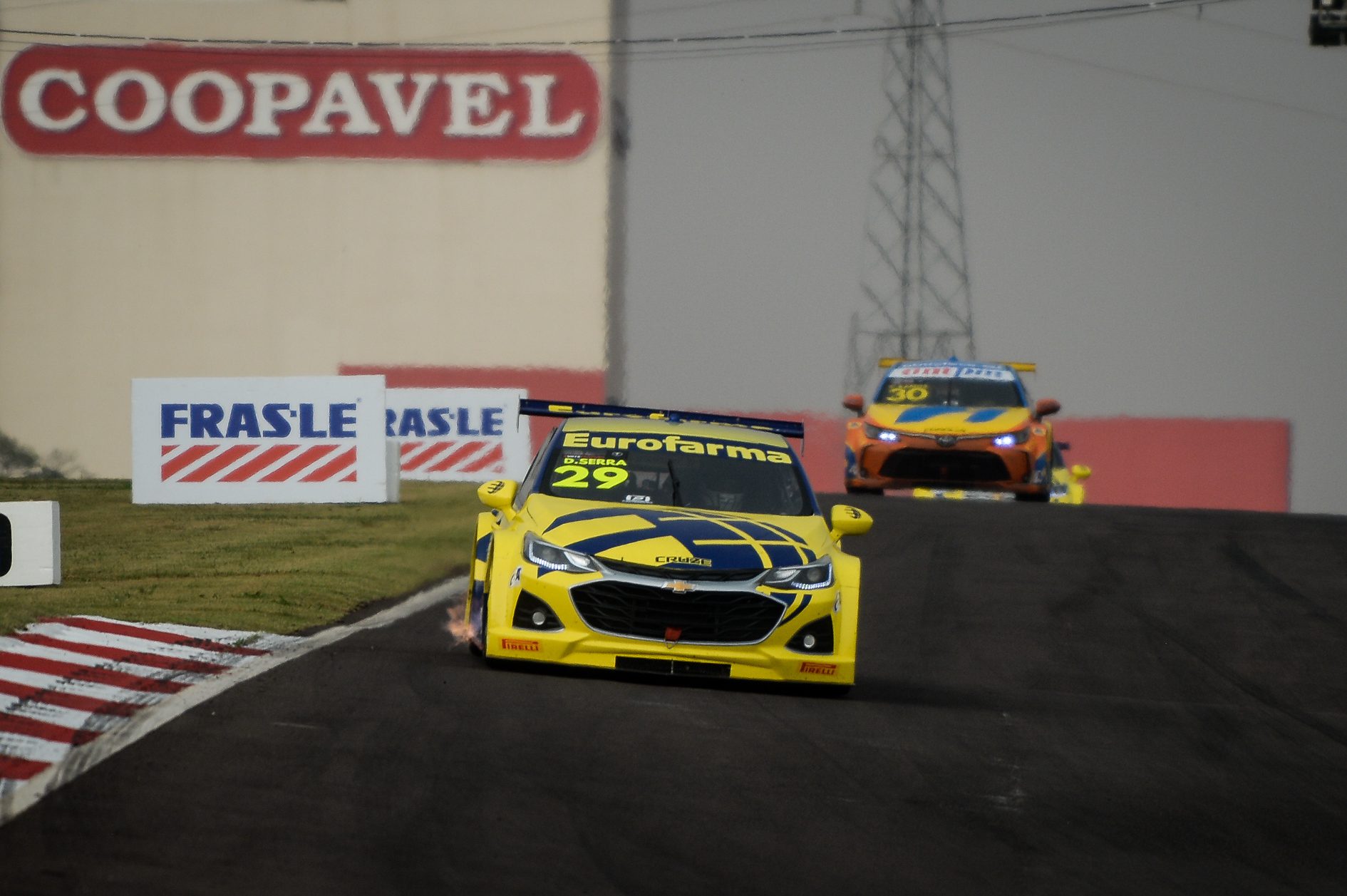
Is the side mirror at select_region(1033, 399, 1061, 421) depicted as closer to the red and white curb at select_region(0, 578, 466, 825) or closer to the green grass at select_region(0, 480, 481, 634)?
the green grass at select_region(0, 480, 481, 634)

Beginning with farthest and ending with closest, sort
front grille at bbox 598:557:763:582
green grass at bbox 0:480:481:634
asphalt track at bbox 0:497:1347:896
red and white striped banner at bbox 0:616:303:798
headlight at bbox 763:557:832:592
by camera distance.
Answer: green grass at bbox 0:480:481:634, headlight at bbox 763:557:832:592, front grille at bbox 598:557:763:582, red and white striped banner at bbox 0:616:303:798, asphalt track at bbox 0:497:1347:896

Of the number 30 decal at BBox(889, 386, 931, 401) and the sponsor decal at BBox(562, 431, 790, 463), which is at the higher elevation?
the sponsor decal at BBox(562, 431, 790, 463)

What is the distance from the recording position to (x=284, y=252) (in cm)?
4947

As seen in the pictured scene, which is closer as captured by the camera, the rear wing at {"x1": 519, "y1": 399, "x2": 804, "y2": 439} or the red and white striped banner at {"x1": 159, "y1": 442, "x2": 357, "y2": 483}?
the rear wing at {"x1": 519, "y1": 399, "x2": 804, "y2": 439}

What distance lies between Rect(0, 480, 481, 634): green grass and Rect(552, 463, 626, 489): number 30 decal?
2272mm

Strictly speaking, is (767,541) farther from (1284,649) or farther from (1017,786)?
(1284,649)

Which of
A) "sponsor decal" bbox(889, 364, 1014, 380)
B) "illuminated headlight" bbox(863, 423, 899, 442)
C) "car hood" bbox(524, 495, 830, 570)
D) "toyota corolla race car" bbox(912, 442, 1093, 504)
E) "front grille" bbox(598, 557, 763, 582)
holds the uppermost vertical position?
"sponsor decal" bbox(889, 364, 1014, 380)

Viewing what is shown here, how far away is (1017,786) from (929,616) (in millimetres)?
5772

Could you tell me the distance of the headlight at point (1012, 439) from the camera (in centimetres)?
2095

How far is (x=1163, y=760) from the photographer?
8.62 metres

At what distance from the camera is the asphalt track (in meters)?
5.84

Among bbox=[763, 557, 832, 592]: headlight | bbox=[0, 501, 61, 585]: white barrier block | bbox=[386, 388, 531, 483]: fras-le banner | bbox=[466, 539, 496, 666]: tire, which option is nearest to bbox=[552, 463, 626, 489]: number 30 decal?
bbox=[466, 539, 496, 666]: tire

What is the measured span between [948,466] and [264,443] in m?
8.52

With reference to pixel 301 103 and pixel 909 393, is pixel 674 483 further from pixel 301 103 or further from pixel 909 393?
pixel 301 103
